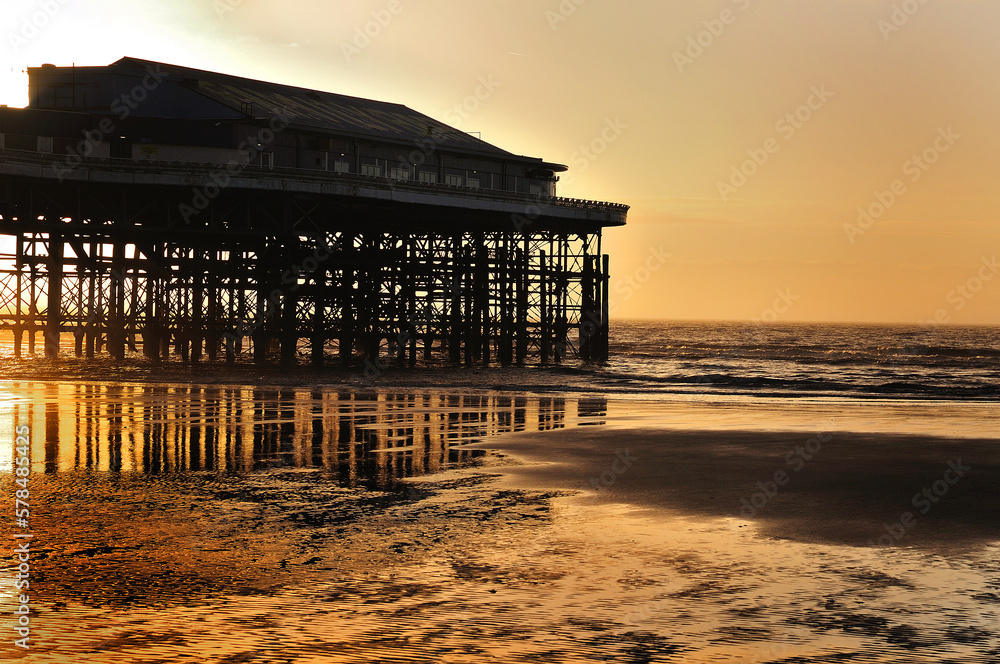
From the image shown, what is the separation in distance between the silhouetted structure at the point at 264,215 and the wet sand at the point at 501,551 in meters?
24.2

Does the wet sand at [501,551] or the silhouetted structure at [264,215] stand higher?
the silhouetted structure at [264,215]

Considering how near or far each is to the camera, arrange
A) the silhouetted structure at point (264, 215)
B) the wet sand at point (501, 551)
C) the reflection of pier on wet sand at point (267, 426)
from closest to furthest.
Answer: the wet sand at point (501, 551), the reflection of pier on wet sand at point (267, 426), the silhouetted structure at point (264, 215)

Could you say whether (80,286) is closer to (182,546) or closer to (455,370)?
(455,370)

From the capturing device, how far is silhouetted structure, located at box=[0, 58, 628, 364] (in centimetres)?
4356

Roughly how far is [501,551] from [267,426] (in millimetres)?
12900

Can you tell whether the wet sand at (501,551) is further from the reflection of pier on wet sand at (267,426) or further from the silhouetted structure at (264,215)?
the silhouetted structure at (264,215)

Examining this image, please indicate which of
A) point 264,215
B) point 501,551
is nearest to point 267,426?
point 501,551

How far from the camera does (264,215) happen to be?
159 feet

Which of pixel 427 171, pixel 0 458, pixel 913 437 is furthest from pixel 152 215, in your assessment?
pixel 913 437

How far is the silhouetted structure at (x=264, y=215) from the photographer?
43562 millimetres

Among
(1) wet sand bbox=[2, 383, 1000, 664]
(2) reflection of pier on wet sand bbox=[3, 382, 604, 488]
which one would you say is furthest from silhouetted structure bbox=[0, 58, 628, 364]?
(1) wet sand bbox=[2, 383, 1000, 664]

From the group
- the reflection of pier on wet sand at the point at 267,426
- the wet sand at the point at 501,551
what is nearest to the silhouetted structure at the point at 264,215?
the reflection of pier on wet sand at the point at 267,426

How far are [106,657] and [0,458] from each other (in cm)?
1071

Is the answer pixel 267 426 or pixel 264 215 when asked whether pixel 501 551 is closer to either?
pixel 267 426
